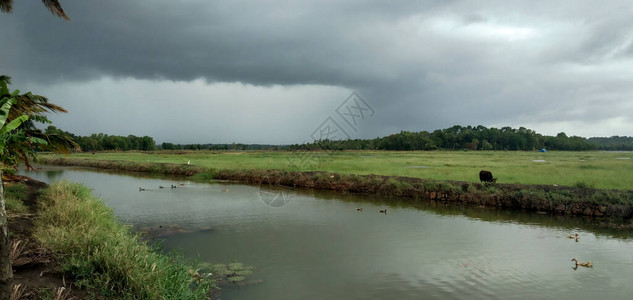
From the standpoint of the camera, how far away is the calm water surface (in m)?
8.30

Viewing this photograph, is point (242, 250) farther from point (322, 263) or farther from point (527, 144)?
point (527, 144)

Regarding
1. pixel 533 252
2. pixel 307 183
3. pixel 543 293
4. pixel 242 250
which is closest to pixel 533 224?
pixel 533 252

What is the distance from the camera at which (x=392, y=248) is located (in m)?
11.3

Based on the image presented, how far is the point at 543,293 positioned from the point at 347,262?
15.4 ft

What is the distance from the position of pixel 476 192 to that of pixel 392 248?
33.3 feet

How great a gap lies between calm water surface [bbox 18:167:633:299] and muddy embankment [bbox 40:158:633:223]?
47.2 inches

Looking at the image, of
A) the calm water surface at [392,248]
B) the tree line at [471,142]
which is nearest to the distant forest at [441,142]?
the tree line at [471,142]

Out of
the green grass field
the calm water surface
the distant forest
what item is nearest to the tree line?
the distant forest

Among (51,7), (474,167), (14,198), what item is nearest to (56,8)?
(51,7)

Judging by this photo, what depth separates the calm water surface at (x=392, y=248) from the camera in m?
8.30

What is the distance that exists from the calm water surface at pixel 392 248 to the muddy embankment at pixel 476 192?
1.20m

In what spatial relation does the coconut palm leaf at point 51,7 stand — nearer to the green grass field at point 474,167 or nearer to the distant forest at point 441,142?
the green grass field at point 474,167

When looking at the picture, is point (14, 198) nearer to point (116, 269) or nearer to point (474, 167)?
point (116, 269)

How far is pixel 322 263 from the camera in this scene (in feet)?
32.1
